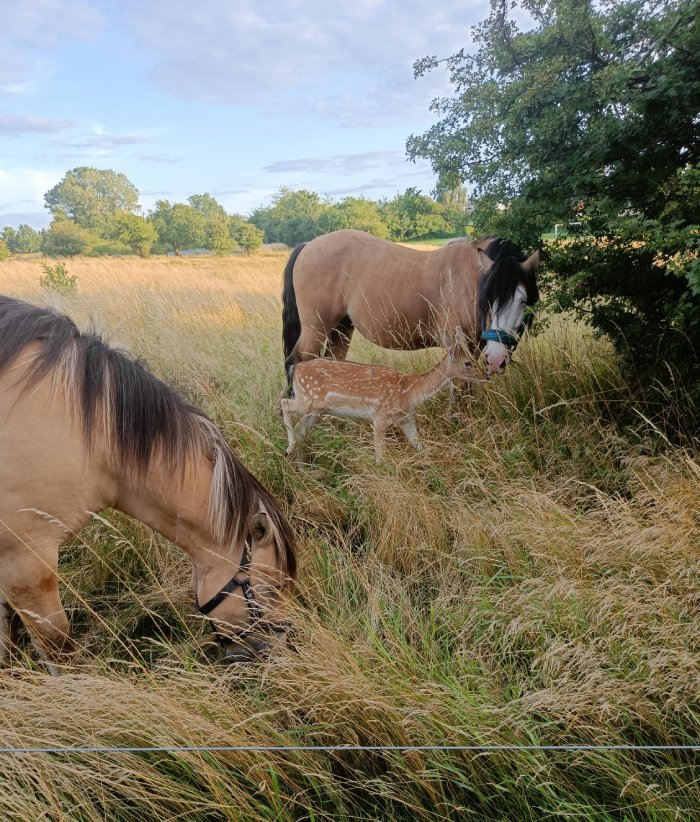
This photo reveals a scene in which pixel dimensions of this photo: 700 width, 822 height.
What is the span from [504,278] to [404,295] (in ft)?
3.61

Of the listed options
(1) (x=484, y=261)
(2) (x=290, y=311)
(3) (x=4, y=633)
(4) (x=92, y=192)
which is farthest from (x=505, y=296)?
(4) (x=92, y=192)

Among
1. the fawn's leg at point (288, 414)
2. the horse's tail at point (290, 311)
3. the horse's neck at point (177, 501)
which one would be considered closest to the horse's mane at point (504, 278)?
the fawn's leg at point (288, 414)

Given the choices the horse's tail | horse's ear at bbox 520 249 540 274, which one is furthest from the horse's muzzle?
the horse's tail

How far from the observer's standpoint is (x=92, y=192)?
61.1 meters

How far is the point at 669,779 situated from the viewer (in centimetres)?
149

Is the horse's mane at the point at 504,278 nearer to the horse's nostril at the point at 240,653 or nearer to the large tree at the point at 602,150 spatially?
the large tree at the point at 602,150

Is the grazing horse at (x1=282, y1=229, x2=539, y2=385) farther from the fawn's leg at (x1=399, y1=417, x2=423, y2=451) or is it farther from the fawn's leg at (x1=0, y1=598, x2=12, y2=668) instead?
the fawn's leg at (x1=0, y1=598, x2=12, y2=668)

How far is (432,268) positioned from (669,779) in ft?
12.2

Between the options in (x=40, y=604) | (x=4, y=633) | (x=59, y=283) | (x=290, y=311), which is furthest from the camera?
(x=59, y=283)

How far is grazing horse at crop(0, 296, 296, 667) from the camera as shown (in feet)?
6.12

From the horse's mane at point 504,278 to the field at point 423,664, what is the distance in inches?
35.8

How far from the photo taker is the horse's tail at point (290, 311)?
509cm

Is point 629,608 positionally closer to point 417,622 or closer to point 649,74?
point 417,622

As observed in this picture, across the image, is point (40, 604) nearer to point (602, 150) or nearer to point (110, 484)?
point (110, 484)
